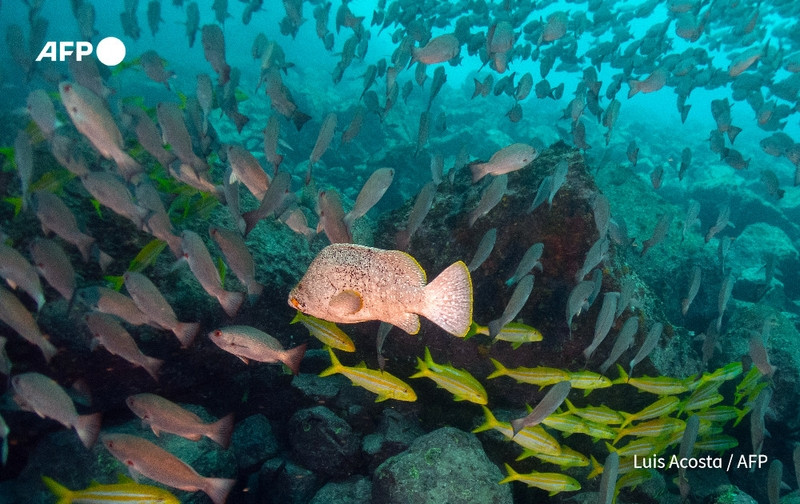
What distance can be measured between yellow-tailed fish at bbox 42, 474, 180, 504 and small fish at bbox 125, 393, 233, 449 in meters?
0.42

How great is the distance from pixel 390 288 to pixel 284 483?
2981 millimetres

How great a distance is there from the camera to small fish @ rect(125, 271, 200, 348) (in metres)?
2.83

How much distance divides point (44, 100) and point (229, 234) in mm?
2473

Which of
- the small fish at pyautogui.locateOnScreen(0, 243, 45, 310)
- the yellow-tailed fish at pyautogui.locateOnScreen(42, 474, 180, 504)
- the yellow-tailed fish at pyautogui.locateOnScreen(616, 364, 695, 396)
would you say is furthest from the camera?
the yellow-tailed fish at pyautogui.locateOnScreen(616, 364, 695, 396)

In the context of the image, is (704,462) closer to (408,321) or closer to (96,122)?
(408,321)

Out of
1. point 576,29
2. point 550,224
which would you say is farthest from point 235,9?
point 550,224

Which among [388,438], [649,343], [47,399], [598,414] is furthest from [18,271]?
[649,343]

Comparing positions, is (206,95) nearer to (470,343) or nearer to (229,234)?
(229,234)

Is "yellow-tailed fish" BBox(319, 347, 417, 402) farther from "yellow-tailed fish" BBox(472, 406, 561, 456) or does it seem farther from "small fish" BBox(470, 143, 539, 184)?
"small fish" BBox(470, 143, 539, 184)

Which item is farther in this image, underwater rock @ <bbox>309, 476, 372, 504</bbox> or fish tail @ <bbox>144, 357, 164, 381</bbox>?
underwater rock @ <bbox>309, 476, 372, 504</bbox>

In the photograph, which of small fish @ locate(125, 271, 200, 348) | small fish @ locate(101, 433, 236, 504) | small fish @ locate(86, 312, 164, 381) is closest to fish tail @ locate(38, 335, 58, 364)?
small fish @ locate(86, 312, 164, 381)

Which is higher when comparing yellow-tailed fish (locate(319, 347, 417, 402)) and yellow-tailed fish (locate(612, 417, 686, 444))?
yellow-tailed fish (locate(319, 347, 417, 402))

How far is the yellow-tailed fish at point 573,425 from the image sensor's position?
346 cm

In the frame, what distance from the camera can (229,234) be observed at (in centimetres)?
287
